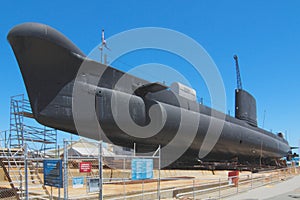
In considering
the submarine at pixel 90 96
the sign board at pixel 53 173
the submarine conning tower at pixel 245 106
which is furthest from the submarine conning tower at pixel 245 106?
the sign board at pixel 53 173

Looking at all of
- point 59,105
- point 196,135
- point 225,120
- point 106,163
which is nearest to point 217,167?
point 225,120

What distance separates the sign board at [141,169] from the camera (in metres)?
10.1

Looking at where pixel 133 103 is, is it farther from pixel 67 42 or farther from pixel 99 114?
pixel 67 42

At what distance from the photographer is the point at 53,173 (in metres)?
8.59

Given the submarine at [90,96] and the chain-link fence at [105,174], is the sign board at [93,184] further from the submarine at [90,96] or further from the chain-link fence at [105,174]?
the submarine at [90,96]

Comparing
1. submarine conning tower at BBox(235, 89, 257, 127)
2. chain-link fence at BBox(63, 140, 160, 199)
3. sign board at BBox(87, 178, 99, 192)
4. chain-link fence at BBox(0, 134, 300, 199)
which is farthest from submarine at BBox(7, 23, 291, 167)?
submarine conning tower at BBox(235, 89, 257, 127)

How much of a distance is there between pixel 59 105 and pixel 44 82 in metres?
1.10

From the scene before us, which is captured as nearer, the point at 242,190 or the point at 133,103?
the point at 133,103

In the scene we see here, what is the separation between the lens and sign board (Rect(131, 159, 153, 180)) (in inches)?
396

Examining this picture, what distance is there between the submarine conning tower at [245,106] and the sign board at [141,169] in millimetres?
21807

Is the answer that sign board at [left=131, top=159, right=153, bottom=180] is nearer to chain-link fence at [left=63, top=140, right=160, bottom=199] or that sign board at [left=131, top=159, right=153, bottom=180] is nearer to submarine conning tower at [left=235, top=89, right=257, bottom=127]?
chain-link fence at [left=63, top=140, right=160, bottom=199]

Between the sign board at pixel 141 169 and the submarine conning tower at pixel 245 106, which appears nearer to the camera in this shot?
the sign board at pixel 141 169

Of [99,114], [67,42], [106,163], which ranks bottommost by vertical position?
[106,163]

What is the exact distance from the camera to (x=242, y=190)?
55.9 feet
